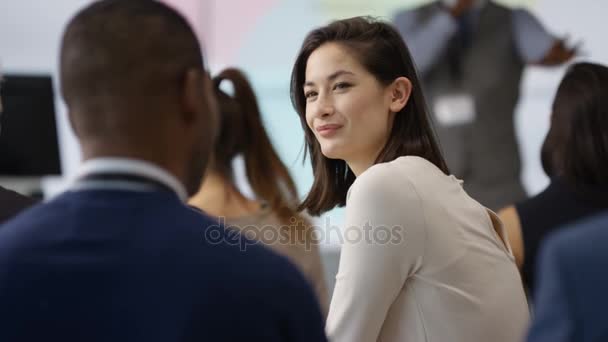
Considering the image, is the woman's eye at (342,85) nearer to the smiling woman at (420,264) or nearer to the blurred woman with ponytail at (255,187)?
the smiling woman at (420,264)

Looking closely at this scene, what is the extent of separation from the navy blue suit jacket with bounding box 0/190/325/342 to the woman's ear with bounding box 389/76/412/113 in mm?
1010

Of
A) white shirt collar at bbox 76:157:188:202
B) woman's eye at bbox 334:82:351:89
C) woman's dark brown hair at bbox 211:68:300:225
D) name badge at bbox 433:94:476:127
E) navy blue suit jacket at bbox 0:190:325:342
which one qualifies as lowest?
name badge at bbox 433:94:476:127

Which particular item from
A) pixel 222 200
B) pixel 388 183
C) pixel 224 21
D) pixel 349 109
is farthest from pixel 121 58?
pixel 224 21

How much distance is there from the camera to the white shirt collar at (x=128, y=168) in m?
1.06

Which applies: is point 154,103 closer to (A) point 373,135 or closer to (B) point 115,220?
(B) point 115,220

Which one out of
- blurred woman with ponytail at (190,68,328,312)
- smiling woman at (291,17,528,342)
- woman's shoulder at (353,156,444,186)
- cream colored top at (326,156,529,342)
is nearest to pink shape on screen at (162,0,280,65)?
blurred woman with ponytail at (190,68,328,312)

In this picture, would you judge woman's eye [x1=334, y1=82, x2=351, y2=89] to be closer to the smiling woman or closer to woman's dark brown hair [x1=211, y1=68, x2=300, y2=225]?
the smiling woman

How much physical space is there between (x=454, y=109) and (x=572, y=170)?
6.01ft

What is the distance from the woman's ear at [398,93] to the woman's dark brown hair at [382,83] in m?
0.01

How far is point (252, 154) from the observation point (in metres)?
2.54

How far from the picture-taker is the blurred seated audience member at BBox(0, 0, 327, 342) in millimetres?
999

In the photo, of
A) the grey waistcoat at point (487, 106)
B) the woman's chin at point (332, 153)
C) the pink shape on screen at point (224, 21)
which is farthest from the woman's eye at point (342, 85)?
the pink shape on screen at point (224, 21)

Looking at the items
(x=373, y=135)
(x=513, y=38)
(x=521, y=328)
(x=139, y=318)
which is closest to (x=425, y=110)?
(x=373, y=135)

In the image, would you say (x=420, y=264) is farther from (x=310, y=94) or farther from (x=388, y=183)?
(x=310, y=94)
